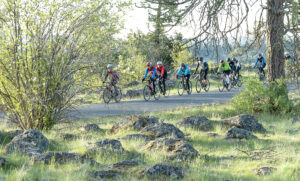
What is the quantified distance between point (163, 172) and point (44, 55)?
4.76 meters

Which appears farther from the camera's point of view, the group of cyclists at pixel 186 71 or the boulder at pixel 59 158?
the group of cyclists at pixel 186 71

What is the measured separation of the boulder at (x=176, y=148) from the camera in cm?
525

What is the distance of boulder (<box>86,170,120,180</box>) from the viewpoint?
13.0ft

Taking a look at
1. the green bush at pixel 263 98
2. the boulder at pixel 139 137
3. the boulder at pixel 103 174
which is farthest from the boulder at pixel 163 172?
the green bush at pixel 263 98

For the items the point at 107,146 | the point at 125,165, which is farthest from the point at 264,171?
the point at 107,146

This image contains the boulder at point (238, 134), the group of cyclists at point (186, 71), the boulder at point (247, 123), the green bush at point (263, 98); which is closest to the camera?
the boulder at point (238, 134)

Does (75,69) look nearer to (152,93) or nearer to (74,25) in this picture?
(74,25)

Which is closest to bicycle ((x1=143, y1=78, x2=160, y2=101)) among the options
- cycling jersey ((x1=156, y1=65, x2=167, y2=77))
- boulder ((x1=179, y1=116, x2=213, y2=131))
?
cycling jersey ((x1=156, y1=65, x2=167, y2=77))

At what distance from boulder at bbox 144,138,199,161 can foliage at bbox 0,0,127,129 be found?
301cm

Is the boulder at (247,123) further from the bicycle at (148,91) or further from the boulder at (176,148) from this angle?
the bicycle at (148,91)

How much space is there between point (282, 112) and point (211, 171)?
278 inches

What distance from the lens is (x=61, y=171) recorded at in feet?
13.7

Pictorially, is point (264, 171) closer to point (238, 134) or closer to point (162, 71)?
point (238, 134)

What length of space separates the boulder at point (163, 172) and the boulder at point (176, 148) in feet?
3.14
